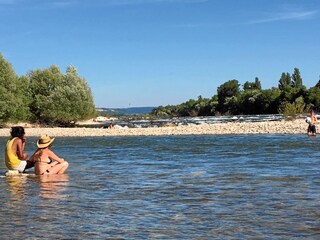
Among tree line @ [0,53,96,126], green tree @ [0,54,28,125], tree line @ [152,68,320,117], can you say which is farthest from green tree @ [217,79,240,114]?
green tree @ [0,54,28,125]

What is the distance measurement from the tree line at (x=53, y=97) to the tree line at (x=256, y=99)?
44388 mm

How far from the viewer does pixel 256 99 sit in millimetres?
135125

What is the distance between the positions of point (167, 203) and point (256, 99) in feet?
422

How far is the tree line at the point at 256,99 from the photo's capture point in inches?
4648

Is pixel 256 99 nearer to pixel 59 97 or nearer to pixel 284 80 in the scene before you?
pixel 284 80

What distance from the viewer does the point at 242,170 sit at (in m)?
14.7

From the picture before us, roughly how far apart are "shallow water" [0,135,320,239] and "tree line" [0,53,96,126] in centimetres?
Result: 4848

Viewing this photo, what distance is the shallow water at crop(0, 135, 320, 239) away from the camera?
274 inches

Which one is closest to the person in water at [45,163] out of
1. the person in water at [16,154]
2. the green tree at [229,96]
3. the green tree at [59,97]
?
the person in water at [16,154]

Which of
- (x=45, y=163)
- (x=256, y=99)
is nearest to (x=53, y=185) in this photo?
(x=45, y=163)

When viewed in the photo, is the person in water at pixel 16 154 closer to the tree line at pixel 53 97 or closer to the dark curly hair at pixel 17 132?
the dark curly hair at pixel 17 132

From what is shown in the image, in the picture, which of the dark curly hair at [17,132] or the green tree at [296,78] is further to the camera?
the green tree at [296,78]

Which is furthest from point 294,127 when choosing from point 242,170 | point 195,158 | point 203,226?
point 203,226

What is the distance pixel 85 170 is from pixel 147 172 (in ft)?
7.15
